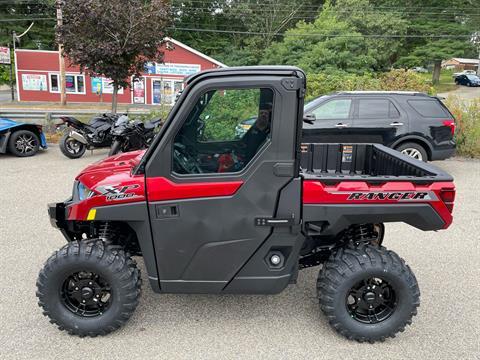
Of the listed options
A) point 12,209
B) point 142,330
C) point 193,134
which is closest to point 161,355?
point 142,330

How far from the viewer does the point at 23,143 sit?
1009cm

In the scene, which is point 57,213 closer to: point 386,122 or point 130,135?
point 130,135

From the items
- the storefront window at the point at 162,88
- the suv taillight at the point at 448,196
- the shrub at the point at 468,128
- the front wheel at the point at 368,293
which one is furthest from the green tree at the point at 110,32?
the storefront window at the point at 162,88

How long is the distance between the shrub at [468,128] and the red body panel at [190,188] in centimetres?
1007

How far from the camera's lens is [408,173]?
144 inches

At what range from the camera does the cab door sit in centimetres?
283

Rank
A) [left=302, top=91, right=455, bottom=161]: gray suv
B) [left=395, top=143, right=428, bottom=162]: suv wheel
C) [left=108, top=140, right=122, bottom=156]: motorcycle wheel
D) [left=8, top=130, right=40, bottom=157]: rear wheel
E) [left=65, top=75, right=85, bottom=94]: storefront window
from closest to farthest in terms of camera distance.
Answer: [left=302, top=91, right=455, bottom=161]: gray suv < [left=395, top=143, right=428, bottom=162]: suv wheel < [left=108, top=140, right=122, bottom=156]: motorcycle wheel < [left=8, top=130, right=40, bottom=157]: rear wheel < [left=65, top=75, right=85, bottom=94]: storefront window

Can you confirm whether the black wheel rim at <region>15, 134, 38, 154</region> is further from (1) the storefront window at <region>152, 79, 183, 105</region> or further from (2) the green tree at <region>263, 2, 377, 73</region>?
(1) the storefront window at <region>152, 79, 183, 105</region>

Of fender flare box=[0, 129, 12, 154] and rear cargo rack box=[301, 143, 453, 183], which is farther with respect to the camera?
fender flare box=[0, 129, 12, 154]

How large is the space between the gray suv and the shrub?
9.25ft

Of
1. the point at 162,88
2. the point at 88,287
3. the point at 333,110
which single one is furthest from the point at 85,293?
the point at 162,88

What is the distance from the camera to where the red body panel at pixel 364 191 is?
9.70ft

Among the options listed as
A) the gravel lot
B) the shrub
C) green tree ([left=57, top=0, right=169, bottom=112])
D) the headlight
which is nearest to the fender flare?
green tree ([left=57, top=0, right=169, bottom=112])

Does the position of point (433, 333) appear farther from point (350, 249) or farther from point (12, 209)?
point (12, 209)
